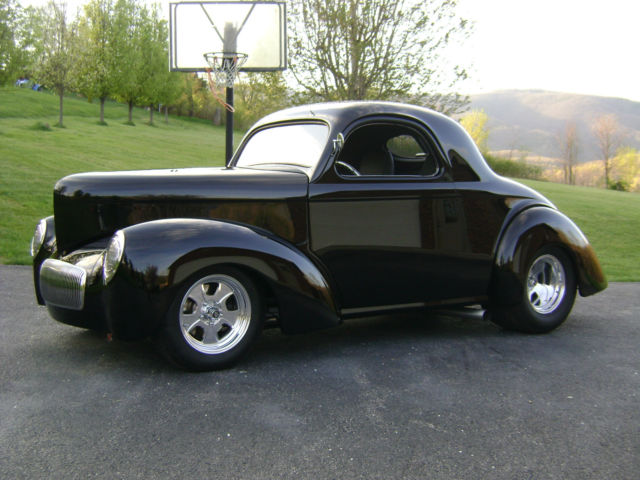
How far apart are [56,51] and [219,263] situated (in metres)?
39.7

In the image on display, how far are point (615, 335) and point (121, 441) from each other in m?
4.04

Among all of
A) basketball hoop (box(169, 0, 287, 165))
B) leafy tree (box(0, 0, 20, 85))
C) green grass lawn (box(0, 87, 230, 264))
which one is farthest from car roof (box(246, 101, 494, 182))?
leafy tree (box(0, 0, 20, 85))

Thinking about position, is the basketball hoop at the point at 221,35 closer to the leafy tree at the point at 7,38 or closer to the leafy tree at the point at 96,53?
the leafy tree at the point at 7,38

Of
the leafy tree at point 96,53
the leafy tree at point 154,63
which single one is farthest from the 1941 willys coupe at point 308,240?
the leafy tree at point 154,63

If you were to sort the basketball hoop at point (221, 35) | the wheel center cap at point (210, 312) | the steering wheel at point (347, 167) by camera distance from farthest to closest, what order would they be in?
1. the basketball hoop at point (221, 35)
2. the steering wheel at point (347, 167)
3. the wheel center cap at point (210, 312)

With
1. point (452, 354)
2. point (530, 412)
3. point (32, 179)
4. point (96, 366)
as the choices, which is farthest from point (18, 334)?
point (32, 179)

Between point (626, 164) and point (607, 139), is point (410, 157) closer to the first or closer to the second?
point (626, 164)

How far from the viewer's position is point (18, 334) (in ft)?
16.0

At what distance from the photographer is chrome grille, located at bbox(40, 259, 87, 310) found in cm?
397

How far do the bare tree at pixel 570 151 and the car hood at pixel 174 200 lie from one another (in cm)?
9944

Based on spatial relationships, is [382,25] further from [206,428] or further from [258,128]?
[206,428]

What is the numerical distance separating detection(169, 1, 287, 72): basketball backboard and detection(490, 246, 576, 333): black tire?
23.4 ft

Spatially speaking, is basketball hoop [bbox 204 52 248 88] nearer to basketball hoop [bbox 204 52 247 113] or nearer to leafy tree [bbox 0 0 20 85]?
basketball hoop [bbox 204 52 247 113]

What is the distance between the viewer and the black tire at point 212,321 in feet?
12.7
